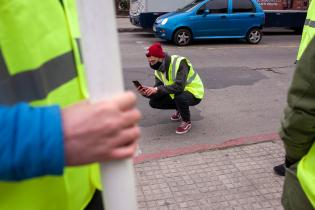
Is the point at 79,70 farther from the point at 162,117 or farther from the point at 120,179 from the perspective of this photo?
the point at 162,117

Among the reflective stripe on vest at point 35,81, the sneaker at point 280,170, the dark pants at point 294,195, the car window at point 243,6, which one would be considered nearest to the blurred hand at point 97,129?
the reflective stripe on vest at point 35,81

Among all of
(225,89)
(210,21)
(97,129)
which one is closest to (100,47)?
(97,129)

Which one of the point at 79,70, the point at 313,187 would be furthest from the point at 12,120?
the point at 313,187

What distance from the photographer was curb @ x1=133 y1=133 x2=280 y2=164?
4.20 meters

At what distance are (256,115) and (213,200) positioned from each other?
2.58 m

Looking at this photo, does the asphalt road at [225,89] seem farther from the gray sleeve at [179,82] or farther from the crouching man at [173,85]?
the gray sleeve at [179,82]

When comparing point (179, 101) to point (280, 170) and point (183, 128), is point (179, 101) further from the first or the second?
point (280, 170)

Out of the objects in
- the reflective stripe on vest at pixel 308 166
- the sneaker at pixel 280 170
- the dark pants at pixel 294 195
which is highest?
the reflective stripe on vest at pixel 308 166

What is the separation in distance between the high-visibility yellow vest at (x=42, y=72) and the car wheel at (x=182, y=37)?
35.7ft

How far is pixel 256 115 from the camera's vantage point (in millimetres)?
5645

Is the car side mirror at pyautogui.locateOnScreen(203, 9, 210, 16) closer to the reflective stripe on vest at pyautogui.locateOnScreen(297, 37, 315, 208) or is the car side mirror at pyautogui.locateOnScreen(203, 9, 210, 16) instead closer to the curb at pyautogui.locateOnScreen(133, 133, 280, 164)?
the curb at pyautogui.locateOnScreen(133, 133, 280, 164)

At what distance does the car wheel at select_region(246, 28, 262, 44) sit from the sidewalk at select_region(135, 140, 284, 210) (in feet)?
28.8

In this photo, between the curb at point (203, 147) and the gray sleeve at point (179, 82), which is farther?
the gray sleeve at point (179, 82)

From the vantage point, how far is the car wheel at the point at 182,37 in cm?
1197
